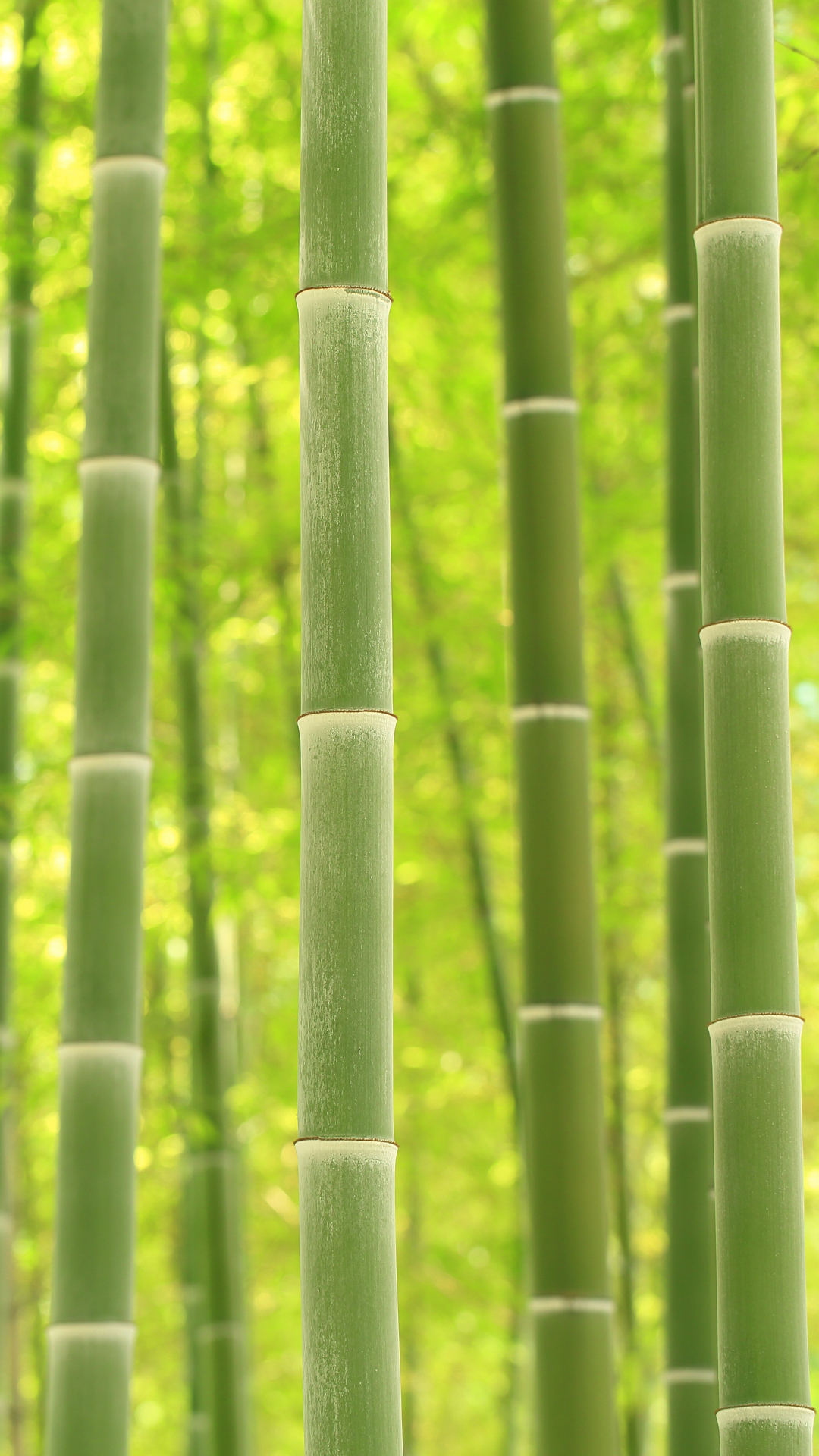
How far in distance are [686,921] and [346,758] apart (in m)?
1.13

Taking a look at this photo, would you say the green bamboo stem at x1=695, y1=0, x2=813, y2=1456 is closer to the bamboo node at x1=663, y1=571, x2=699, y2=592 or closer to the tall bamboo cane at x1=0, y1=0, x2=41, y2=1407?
the bamboo node at x1=663, y1=571, x2=699, y2=592

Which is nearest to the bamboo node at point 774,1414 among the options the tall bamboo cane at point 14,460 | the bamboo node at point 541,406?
the bamboo node at point 541,406

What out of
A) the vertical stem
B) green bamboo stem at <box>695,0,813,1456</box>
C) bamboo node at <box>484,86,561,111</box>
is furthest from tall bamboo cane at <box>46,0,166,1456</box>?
the vertical stem

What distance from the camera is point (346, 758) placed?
1578 millimetres

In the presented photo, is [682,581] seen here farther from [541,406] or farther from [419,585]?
[419,585]

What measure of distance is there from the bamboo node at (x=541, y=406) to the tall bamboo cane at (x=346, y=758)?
2.03 ft

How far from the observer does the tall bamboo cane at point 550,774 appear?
206 centimetres

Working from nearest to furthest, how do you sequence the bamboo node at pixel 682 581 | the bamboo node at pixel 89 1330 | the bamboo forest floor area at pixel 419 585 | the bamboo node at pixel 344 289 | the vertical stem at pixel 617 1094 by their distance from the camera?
the bamboo node at pixel 344 289, the bamboo node at pixel 89 1330, the bamboo node at pixel 682 581, the bamboo forest floor area at pixel 419 585, the vertical stem at pixel 617 1094

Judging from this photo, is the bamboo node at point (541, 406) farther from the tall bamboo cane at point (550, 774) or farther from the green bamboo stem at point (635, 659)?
the green bamboo stem at point (635, 659)

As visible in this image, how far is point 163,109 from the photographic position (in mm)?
2426

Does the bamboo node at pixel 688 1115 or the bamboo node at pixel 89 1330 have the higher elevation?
the bamboo node at pixel 688 1115

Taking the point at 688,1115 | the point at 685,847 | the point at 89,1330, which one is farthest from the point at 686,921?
the point at 89,1330

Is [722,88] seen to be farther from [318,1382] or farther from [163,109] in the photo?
[318,1382]

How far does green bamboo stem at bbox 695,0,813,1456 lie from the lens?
153 cm
